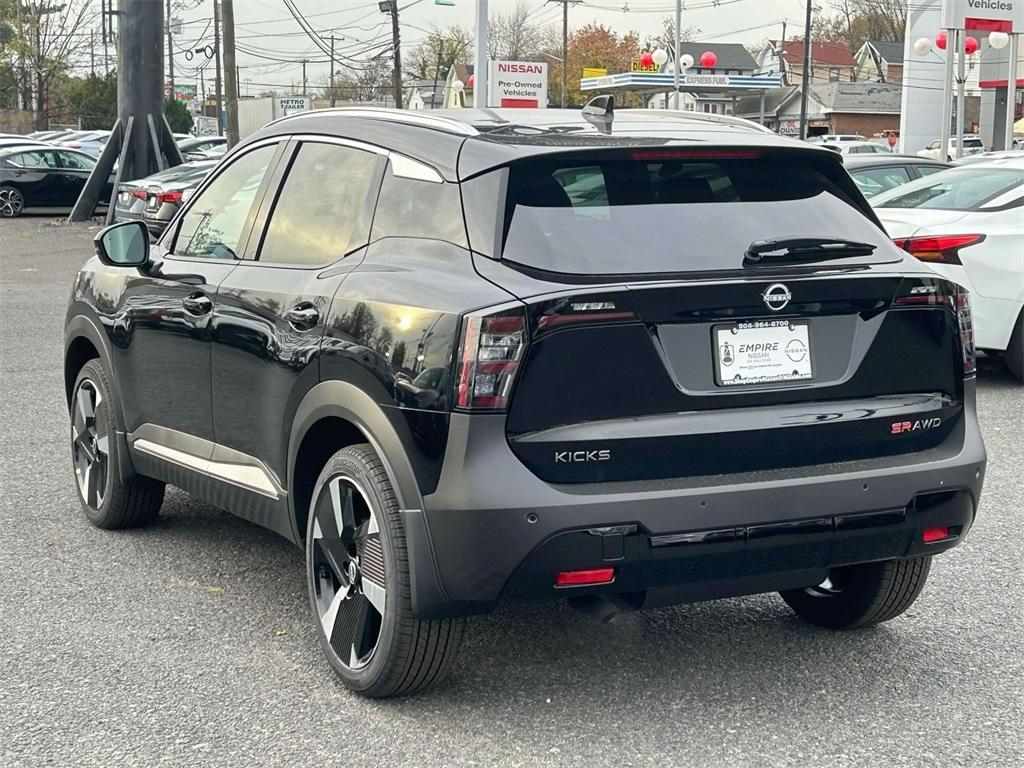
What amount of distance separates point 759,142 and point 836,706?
66.5 inches

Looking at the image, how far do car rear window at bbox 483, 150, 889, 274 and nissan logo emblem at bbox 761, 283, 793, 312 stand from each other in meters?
0.13

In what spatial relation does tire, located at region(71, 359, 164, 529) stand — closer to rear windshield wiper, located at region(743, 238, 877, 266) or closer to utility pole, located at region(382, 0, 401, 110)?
rear windshield wiper, located at region(743, 238, 877, 266)

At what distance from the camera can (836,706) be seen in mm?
4043

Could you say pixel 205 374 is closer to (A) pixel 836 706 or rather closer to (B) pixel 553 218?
(B) pixel 553 218

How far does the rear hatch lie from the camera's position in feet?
11.8

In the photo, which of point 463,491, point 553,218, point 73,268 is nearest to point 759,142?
point 553,218

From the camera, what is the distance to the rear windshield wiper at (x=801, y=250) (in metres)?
3.88

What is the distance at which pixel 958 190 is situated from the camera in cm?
1026

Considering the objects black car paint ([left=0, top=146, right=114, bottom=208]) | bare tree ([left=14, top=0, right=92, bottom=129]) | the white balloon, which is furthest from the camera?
bare tree ([left=14, top=0, right=92, bottom=129])

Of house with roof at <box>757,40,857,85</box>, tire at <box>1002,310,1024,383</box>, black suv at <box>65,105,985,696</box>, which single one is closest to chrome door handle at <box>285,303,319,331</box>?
black suv at <box>65,105,985,696</box>

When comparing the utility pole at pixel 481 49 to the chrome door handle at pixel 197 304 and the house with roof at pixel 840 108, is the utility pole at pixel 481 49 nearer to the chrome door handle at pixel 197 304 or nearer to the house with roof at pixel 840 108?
the chrome door handle at pixel 197 304

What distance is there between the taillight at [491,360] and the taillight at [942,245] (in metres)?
6.46

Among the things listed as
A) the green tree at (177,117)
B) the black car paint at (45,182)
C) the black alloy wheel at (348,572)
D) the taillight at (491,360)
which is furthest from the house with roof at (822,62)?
the taillight at (491,360)

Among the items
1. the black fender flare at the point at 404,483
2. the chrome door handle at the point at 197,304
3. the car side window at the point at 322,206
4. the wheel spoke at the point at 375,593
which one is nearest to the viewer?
the black fender flare at the point at 404,483
